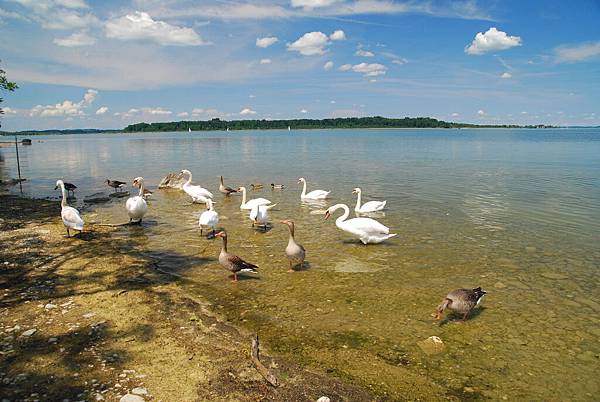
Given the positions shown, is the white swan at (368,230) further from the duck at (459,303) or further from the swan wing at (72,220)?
the swan wing at (72,220)

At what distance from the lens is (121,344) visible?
6.15 meters

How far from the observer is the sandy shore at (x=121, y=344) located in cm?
514

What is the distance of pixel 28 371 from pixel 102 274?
4018 mm

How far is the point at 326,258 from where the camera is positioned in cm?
1128

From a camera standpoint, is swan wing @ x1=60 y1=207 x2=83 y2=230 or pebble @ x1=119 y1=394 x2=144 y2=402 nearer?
pebble @ x1=119 y1=394 x2=144 y2=402

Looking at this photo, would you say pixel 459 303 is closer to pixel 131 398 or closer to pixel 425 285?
pixel 425 285

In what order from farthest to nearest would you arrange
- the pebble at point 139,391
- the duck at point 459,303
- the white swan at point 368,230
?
the white swan at point 368,230 → the duck at point 459,303 → the pebble at point 139,391

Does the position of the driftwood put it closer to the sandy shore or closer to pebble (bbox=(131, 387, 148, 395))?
the sandy shore

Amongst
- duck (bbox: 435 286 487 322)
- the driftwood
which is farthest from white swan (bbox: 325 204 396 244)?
the driftwood

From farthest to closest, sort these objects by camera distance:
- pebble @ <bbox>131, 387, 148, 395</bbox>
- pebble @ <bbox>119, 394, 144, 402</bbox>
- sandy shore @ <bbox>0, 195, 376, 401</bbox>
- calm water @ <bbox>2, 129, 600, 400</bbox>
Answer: calm water @ <bbox>2, 129, 600, 400</bbox> → sandy shore @ <bbox>0, 195, 376, 401</bbox> → pebble @ <bbox>131, 387, 148, 395</bbox> → pebble @ <bbox>119, 394, 144, 402</bbox>

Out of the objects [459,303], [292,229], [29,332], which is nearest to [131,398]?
[29,332]

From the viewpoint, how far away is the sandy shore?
5137 millimetres

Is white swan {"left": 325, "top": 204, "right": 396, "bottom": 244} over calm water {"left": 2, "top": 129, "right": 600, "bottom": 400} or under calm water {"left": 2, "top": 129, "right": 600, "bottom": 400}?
over

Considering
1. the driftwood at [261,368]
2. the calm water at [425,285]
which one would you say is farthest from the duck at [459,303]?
the driftwood at [261,368]
